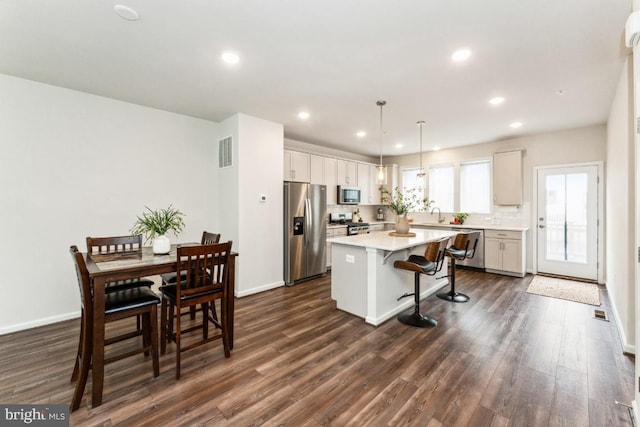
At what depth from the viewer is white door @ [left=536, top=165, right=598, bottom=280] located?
4.79 m

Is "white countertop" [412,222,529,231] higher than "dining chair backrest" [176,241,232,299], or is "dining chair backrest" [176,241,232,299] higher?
"white countertop" [412,222,529,231]

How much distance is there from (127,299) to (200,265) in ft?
1.87

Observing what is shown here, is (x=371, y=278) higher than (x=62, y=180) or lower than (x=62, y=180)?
lower

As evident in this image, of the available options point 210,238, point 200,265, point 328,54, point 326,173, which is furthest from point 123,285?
point 326,173

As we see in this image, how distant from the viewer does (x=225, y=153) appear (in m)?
4.42

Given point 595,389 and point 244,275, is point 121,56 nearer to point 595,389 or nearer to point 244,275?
point 244,275

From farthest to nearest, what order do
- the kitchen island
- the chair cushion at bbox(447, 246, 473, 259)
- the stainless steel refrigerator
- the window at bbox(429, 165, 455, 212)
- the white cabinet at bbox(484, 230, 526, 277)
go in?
the window at bbox(429, 165, 455, 212)
the white cabinet at bbox(484, 230, 526, 277)
the stainless steel refrigerator
the chair cushion at bbox(447, 246, 473, 259)
the kitchen island

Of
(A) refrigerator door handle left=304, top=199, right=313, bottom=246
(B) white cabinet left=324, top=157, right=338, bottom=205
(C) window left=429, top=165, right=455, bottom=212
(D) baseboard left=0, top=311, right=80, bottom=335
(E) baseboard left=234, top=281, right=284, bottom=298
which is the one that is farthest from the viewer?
(C) window left=429, top=165, right=455, bottom=212

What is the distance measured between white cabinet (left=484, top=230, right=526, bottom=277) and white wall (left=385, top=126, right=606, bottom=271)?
50cm

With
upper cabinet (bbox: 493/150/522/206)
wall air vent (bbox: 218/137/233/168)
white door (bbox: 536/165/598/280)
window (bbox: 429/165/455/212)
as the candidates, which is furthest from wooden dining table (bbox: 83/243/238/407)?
white door (bbox: 536/165/598/280)

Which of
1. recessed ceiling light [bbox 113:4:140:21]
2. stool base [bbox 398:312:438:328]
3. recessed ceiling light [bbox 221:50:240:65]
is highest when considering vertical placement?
recessed ceiling light [bbox 221:50:240:65]

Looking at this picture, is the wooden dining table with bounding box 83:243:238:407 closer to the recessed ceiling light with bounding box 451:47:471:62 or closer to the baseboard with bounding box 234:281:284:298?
the baseboard with bounding box 234:281:284:298

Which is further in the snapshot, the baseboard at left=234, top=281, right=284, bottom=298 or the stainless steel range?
the stainless steel range

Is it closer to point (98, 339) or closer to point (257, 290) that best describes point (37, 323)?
point (98, 339)
